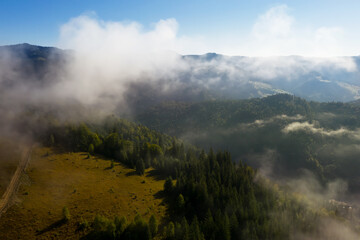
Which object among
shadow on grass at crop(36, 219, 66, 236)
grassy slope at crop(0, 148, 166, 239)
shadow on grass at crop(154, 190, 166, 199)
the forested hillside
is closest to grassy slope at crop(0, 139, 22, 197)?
grassy slope at crop(0, 148, 166, 239)

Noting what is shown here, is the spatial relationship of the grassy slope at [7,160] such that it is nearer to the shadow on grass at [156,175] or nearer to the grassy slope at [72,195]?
the grassy slope at [72,195]

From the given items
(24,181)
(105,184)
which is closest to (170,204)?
(105,184)

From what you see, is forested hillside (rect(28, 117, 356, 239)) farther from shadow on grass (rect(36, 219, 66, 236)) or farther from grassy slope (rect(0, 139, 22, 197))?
grassy slope (rect(0, 139, 22, 197))

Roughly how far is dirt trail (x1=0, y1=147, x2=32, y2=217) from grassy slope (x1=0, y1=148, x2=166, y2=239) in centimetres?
277

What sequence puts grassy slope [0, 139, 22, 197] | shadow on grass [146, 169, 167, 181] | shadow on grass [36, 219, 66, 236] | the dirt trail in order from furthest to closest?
shadow on grass [146, 169, 167, 181] < grassy slope [0, 139, 22, 197] < the dirt trail < shadow on grass [36, 219, 66, 236]

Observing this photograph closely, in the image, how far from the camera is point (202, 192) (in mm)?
103812

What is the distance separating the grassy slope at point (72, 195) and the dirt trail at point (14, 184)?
109 inches

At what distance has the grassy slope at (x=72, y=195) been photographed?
72.1 metres

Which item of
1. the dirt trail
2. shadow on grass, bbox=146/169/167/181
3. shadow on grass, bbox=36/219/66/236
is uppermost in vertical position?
the dirt trail

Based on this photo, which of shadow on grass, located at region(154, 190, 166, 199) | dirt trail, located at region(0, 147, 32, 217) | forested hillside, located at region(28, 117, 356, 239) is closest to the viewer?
forested hillside, located at region(28, 117, 356, 239)

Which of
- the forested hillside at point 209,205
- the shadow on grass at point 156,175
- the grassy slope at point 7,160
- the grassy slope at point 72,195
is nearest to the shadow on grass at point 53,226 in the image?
the grassy slope at point 72,195

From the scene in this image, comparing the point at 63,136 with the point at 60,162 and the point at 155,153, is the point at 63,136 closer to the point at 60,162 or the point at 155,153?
the point at 60,162

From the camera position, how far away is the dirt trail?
80.3 meters

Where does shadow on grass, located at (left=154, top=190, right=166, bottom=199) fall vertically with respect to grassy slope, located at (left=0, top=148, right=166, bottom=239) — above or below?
below
